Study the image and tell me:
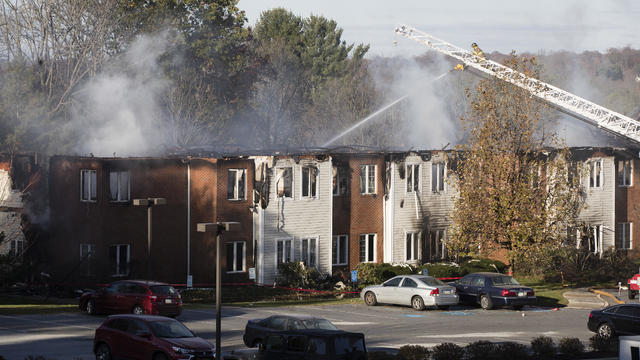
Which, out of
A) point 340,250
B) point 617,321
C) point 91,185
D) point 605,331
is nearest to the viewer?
point 617,321

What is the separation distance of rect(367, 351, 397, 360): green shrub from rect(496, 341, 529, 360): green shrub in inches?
119

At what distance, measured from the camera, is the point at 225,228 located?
82.4ft

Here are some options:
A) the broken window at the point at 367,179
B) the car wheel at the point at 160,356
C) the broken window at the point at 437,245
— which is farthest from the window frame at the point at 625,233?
the car wheel at the point at 160,356

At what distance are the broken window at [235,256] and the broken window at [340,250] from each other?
5.33 metres

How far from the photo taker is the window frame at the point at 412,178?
165 feet

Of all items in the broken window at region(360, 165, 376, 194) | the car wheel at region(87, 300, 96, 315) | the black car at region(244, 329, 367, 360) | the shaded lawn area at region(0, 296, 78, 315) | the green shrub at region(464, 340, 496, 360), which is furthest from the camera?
the broken window at region(360, 165, 376, 194)

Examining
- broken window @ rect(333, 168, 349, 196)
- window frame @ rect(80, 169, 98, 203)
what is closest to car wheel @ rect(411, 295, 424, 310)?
broken window @ rect(333, 168, 349, 196)

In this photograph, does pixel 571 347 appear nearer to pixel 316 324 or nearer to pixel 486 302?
pixel 316 324

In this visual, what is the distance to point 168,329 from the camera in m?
23.6

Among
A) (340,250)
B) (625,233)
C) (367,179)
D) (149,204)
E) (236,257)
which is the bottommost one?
(236,257)

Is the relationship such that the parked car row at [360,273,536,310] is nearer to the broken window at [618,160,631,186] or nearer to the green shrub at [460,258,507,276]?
the green shrub at [460,258,507,276]

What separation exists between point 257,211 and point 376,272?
6.80 meters

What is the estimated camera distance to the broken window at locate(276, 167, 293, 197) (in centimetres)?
4588

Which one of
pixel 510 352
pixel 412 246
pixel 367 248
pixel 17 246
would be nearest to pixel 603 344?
pixel 510 352
